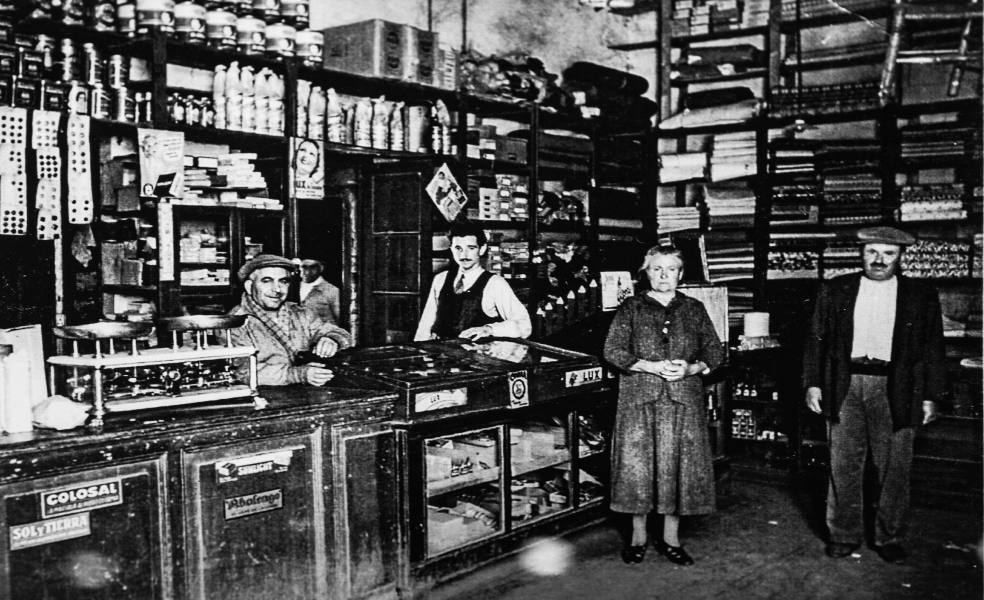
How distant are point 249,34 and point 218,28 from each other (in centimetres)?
19

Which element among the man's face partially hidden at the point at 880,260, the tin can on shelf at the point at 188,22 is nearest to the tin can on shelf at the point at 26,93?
the tin can on shelf at the point at 188,22

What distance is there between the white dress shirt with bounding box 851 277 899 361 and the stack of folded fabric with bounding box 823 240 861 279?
2.48 meters

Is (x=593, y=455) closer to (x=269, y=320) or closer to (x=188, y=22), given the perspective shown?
(x=269, y=320)

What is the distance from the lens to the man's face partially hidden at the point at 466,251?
528cm

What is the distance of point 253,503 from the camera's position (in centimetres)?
330

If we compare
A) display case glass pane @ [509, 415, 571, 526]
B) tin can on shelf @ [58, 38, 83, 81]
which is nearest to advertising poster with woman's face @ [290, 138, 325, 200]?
tin can on shelf @ [58, 38, 83, 81]

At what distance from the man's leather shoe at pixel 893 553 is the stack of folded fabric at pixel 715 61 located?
444 cm

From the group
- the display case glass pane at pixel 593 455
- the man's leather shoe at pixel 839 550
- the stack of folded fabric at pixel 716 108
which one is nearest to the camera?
the man's leather shoe at pixel 839 550

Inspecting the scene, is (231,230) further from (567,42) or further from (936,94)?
A: (936,94)

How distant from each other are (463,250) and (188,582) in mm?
2648

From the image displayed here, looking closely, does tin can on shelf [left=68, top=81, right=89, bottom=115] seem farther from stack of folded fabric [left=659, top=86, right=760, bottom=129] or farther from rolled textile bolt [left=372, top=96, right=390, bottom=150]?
stack of folded fabric [left=659, top=86, right=760, bottom=129]

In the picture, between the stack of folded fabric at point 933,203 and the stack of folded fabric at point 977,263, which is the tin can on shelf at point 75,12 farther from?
the stack of folded fabric at point 977,263

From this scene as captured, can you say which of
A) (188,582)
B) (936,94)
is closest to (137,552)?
(188,582)

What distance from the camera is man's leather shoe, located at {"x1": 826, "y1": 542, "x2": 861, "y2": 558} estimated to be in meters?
4.55
